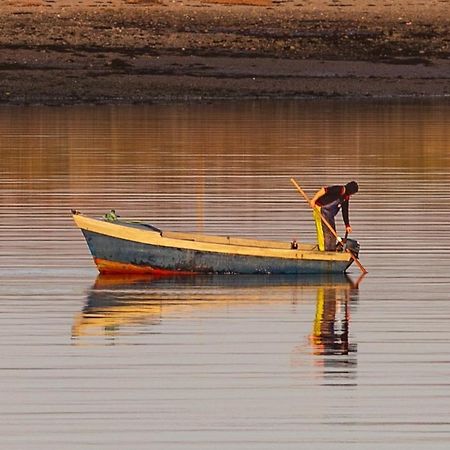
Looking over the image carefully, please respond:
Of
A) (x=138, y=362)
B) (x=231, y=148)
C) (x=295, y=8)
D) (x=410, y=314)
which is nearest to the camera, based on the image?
(x=138, y=362)

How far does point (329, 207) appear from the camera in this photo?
74.1 ft

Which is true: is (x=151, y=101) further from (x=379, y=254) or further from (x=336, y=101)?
(x=379, y=254)

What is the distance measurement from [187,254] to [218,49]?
182ft

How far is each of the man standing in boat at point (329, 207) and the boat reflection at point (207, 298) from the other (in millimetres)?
442

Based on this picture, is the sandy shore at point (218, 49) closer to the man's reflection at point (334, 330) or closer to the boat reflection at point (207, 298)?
the boat reflection at point (207, 298)

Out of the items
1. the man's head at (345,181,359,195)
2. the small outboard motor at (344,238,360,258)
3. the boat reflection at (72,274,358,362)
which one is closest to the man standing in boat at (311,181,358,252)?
the man's head at (345,181,359,195)

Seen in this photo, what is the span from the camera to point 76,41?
7812 cm

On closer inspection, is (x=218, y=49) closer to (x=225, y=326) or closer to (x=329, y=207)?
(x=329, y=207)

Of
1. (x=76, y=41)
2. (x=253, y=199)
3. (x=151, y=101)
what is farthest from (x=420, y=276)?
(x=76, y=41)

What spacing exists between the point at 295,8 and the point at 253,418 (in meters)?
78.2

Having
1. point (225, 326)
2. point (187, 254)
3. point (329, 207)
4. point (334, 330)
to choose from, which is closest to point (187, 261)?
point (187, 254)

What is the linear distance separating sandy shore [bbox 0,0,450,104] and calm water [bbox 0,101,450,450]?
30.6 metres

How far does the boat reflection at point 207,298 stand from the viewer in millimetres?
18547

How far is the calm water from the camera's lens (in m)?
14.4
